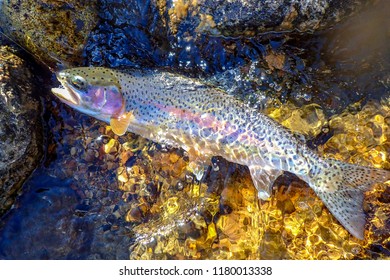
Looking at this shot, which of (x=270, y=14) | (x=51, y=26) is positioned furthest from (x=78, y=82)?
(x=270, y=14)

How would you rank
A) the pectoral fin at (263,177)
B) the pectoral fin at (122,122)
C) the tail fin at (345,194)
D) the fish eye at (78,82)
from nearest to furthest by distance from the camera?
the tail fin at (345,194) → the pectoral fin at (263,177) → the fish eye at (78,82) → the pectoral fin at (122,122)

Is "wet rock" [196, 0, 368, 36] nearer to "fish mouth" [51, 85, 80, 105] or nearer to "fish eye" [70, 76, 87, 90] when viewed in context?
"fish eye" [70, 76, 87, 90]

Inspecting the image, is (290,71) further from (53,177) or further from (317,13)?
(53,177)

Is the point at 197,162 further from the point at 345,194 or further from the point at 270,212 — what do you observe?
the point at 345,194

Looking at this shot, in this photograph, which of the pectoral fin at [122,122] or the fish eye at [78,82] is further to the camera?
the pectoral fin at [122,122]

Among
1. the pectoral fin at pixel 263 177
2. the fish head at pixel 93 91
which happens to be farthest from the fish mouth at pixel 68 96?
the pectoral fin at pixel 263 177

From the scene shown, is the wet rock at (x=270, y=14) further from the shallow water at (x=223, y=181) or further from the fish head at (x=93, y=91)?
the fish head at (x=93, y=91)
